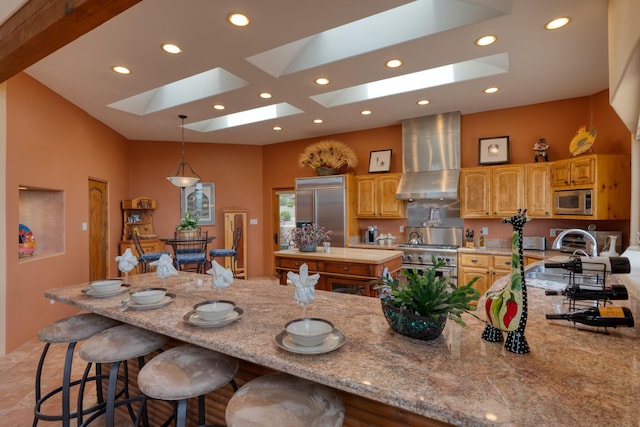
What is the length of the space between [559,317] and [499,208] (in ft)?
11.7

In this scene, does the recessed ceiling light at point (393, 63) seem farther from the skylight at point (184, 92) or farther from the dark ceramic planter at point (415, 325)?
the dark ceramic planter at point (415, 325)

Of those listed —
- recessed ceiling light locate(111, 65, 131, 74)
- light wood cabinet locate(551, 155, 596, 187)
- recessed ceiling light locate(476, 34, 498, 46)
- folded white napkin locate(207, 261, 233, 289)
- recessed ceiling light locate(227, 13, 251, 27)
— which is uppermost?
recessed ceiling light locate(111, 65, 131, 74)

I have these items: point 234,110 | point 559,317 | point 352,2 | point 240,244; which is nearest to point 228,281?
point 559,317

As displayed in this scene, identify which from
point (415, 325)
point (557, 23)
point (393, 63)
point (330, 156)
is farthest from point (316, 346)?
point (330, 156)

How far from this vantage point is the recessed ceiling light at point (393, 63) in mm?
3134

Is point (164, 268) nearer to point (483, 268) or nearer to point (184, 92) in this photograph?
point (184, 92)

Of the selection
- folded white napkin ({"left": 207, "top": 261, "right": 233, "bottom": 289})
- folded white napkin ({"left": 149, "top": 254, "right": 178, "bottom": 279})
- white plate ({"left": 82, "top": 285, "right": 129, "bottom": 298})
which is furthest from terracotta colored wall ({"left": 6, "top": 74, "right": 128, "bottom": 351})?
folded white napkin ({"left": 207, "top": 261, "right": 233, "bottom": 289})

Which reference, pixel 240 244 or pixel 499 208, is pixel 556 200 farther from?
pixel 240 244

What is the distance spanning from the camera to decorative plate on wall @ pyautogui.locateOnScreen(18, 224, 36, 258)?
3680 mm

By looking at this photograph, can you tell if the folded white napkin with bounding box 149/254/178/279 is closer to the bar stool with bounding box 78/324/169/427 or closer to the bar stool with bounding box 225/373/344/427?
the bar stool with bounding box 78/324/169/427

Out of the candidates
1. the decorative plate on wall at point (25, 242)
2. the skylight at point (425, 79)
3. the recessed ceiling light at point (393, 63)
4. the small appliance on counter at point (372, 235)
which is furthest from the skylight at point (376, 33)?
the decorative plate on wall at point (25, 242)

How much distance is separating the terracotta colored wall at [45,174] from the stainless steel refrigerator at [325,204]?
11.1 ft

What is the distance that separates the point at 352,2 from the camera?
90.2 inches

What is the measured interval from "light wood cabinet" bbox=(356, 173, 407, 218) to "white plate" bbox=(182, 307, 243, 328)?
4.19 m
